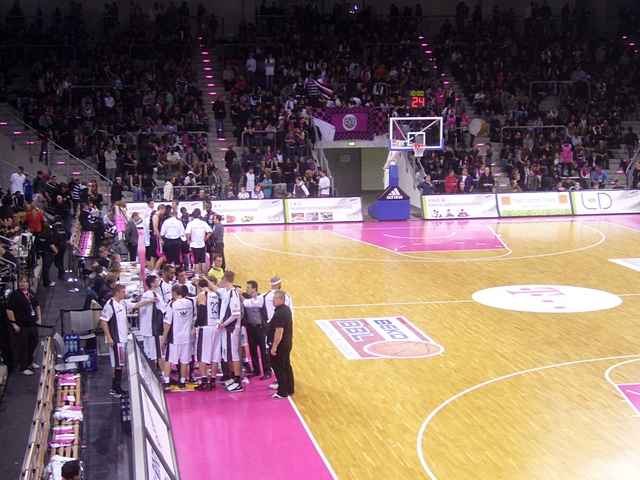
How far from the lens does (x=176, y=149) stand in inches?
1225

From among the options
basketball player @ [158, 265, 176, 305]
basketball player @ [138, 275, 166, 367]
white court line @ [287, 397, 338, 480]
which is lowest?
white court line @ [287, 397, 338, 480]

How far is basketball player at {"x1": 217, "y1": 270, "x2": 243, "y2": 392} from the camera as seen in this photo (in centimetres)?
1243

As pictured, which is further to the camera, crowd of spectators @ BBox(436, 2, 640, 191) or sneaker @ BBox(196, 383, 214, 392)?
crowd of spectators @ BBox(436, 2, 640, 191)

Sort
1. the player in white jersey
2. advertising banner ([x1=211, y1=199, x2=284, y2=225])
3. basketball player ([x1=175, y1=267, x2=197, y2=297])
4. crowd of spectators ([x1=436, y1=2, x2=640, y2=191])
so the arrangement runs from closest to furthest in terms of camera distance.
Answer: the player in white jersey
basketball player ([x1=175, y1=267, x2=197, y2=297])
advertising banner ([x1=211, y1=199, x2=284, y2=225])
crowd of spectators ([x1=436, y1=2, x2=640, y2=191])

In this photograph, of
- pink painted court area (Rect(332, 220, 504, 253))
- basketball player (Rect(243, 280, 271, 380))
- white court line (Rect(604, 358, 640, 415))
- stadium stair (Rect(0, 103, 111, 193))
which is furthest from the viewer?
stadium stair (Rect(0, 103, 111, 193))

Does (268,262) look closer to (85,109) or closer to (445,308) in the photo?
(445,308)

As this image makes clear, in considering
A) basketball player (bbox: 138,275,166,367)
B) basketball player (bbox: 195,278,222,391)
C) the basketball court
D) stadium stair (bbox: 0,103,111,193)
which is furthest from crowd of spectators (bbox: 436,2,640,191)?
basketball player (bbox: 138,275,166,367)

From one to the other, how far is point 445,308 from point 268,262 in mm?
6170

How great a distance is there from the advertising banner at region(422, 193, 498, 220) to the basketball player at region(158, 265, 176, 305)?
57.2 feet

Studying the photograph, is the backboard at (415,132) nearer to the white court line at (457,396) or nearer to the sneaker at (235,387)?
the white court line at (457,396)

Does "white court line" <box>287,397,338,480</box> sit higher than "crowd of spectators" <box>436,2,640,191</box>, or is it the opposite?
"crowd of spectators" <box>436,2,640,191</box>

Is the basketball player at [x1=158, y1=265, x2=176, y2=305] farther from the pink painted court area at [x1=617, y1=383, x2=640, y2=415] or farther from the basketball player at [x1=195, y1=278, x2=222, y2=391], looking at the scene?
the pink painted court area at [x1=617, y1=383, x2=640, y2=415]

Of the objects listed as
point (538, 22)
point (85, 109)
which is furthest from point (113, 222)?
point (538, 22)

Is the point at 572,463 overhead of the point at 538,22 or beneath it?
beneath
